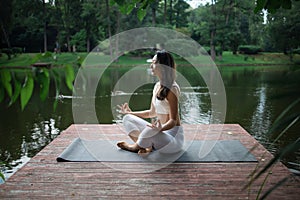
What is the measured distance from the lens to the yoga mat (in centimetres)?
255

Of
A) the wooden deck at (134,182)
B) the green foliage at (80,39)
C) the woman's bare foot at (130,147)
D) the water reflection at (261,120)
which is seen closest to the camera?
the wooden deck at (134,182)

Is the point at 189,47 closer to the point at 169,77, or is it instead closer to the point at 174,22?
the point at 174,22

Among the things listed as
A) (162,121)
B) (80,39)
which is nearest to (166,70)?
(162,121)

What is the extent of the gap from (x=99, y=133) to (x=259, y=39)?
21740 millimetres

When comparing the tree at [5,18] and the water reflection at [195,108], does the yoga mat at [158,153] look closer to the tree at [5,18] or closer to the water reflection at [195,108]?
the water reflection at [195,108]

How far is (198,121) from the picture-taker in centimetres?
523

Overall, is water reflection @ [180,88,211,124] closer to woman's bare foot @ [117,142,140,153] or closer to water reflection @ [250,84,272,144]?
water reflection @ [250,84,272,144]

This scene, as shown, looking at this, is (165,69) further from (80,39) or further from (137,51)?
(80,39)

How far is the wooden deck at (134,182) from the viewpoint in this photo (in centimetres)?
190

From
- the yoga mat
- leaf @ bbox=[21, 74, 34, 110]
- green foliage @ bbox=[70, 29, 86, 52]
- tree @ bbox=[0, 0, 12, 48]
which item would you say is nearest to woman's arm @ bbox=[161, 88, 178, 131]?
the yoga mat

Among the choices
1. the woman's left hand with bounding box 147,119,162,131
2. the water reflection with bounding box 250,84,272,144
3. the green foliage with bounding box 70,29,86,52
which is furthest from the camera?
the green foliage with bounding box 70,29,86,52

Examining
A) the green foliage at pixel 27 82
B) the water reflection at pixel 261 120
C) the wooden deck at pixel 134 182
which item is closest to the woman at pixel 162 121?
the wooden deck at pixel 134 182

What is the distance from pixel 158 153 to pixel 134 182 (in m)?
0.61

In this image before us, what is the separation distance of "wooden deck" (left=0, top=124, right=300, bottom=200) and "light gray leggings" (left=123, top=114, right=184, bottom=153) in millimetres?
230
